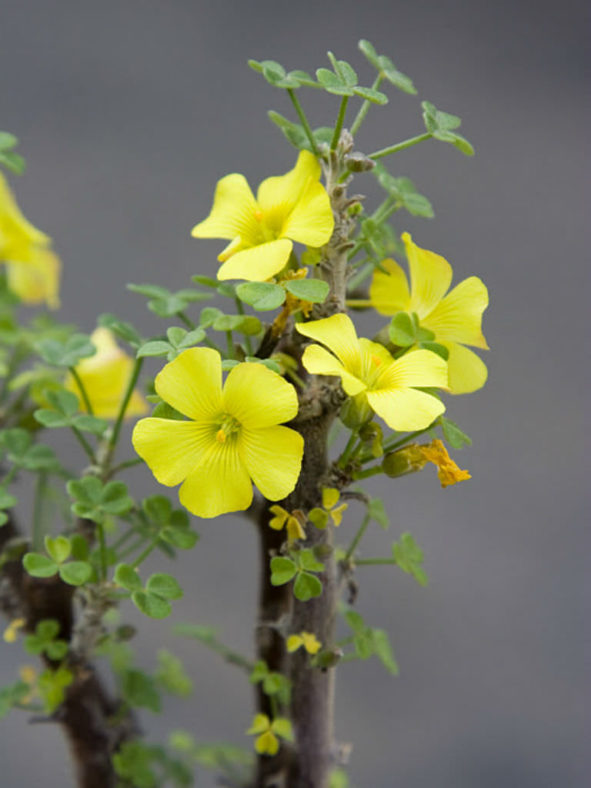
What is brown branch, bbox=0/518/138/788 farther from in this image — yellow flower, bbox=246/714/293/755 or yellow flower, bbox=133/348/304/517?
yellow flower, bbox=133/348/304/517

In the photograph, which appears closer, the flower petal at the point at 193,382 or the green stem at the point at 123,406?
the flower petal at the point at 193,382

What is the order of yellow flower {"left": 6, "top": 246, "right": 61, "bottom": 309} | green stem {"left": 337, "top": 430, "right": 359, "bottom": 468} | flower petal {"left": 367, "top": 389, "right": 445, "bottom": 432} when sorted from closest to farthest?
flower petal {"left": 367, "top": 389, "right": 445, "bottom": 432}
green stem {"left": 337, "top": 430, "right": 359, "bottom": 468}
yellow flower {"left": 6, "top": 246, "right": 61, "bottom": 309}

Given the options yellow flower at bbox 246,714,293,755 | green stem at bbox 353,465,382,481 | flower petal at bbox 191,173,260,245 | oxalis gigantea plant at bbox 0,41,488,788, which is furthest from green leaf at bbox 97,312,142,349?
yellow flower at bbox 246,714,293,755

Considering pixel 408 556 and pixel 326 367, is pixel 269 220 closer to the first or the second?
pixel 326 367

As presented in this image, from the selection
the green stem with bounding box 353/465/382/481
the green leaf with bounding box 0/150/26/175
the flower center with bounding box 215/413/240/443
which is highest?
the green leaf with bounding box 0/150/26/175

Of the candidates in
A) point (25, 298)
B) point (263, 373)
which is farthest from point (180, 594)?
point (25, 298)

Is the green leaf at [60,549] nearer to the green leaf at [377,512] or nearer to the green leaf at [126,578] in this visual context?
the green leaf at [126,578]

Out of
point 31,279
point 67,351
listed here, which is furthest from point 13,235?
point 67,351

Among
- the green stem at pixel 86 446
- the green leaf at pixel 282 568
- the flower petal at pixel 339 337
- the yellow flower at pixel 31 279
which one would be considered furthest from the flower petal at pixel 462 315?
the yellow flower at pixel 31 279
